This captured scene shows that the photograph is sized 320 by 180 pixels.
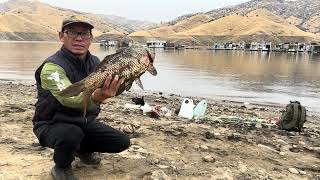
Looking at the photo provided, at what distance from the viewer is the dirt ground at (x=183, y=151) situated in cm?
574

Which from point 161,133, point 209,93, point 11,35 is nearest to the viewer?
point 161,133

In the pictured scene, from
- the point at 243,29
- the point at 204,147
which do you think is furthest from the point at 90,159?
the point at 243,29

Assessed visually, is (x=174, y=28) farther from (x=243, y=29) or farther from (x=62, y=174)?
(x=62, y=174)

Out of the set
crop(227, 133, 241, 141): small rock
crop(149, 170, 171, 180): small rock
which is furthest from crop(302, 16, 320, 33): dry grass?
crop(149, 170, 171, 180): small rock

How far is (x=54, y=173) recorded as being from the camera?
17.1 ft

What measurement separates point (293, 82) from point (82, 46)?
22.5 metres

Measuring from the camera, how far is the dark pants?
500cm

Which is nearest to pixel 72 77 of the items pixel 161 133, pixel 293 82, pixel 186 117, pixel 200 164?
pixel 200 164

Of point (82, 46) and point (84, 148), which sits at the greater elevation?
point (82, 46)

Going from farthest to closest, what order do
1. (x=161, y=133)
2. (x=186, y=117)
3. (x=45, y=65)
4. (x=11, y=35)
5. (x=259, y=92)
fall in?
(x=11, y=35) → (x=259, y=92) → (x=186, y=117) → (x=161, y=133) → (x=45, y=65)

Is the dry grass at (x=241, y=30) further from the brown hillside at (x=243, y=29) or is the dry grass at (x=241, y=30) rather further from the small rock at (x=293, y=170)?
the small rock at (x=293, y=170)

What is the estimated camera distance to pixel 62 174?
16.8 feet

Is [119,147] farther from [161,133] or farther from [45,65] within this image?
[161,133]

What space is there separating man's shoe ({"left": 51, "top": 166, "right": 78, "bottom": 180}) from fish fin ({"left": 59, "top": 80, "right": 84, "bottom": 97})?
0.99m
